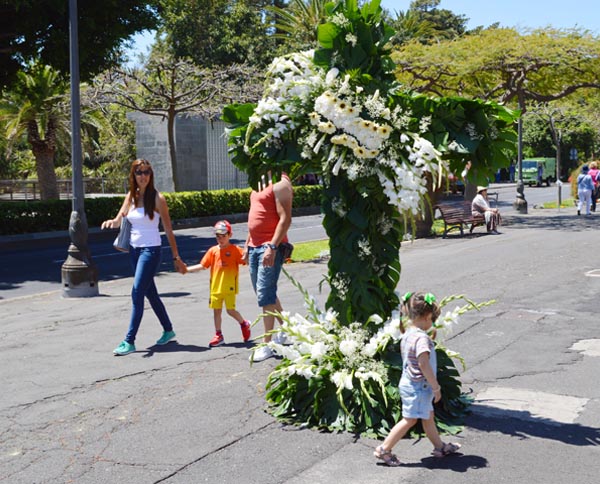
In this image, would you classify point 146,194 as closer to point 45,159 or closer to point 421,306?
point 421,306

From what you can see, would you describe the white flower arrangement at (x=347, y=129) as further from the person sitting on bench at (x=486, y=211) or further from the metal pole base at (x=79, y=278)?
the person sitting on bench at (x=486, y=211)

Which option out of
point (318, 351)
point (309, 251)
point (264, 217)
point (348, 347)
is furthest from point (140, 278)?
point (309, 251)

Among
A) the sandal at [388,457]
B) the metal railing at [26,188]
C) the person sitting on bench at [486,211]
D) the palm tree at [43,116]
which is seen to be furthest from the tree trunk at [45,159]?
the sandal at [388,457]

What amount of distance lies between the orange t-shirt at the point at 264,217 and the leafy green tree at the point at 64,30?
13901 millimetres

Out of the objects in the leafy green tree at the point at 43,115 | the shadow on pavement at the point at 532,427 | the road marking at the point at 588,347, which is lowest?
the shadow on pavement at the point at 532,427

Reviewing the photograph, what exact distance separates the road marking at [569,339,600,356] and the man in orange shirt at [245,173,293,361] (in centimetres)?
309

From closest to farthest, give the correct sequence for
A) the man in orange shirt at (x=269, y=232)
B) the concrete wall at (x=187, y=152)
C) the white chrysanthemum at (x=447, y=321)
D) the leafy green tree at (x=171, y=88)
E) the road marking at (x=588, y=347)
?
the white chrysanthemum at (x=447, y=321)
the man in orange shirt at (x=269, y=232)
the road marking at (x=588, y=347)
the leafy green tree at (x=171, y=88)
the concrete wall at (x=187, y=152)

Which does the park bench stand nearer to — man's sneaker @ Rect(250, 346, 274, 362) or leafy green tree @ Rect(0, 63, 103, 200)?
man's sneaker @ Rect(250, 346, 274, 362)

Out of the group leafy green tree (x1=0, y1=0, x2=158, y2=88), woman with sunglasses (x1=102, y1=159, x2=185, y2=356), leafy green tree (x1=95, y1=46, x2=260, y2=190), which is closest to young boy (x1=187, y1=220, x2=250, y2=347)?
woman with sunglasses (x1=102, y1=159, x2=185, y2=356)

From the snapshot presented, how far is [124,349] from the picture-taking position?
7.50 m

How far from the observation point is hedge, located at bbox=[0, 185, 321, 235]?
22719 mm

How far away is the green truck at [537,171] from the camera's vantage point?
183ft

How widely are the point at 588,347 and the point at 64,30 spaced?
655 inches

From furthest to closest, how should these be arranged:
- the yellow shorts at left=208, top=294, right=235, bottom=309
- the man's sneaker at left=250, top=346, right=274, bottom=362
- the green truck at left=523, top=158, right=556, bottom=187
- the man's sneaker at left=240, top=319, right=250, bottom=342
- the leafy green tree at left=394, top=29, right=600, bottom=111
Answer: the green truck at left=523, top=158, right=556, bottom=187, the leafy green tree at left=394, top=29, right=600, bottom=111, the man's sneaker at left=240, top=319, right=250, bottom=342, the yellow shorts at left=208, top=294, right=235, bottom=309, the man's sneaker at left=250, top=346, right=274, bottom=362
